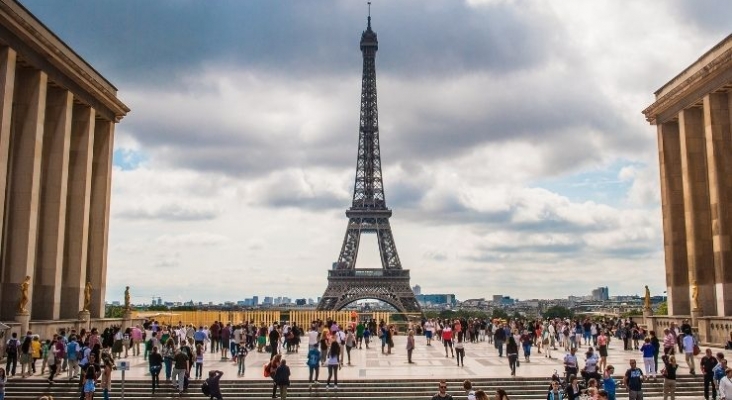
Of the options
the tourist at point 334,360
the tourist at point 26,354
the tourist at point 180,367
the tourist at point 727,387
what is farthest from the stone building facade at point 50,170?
the tourist at point 727,387

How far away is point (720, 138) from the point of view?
4681 cm

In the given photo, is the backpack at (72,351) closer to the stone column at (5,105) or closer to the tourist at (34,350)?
the tourist at (34,350)

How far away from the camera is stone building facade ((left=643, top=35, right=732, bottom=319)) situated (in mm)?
46250

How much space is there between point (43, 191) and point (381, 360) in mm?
24160

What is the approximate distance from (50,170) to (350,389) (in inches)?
1101

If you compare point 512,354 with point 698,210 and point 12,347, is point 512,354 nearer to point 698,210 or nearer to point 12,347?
point 12,347

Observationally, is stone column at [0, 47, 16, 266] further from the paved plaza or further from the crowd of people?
the paved plaza

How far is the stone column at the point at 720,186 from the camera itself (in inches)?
1815

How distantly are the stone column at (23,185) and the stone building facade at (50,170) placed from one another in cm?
5

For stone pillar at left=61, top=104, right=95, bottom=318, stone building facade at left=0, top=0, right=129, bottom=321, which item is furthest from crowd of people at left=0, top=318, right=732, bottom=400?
stone pillar at left=61, top=104, right=95, bottom=318

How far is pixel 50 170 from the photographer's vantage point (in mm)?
47031

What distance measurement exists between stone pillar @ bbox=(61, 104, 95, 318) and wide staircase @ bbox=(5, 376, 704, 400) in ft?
72.4

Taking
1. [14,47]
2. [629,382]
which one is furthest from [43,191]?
[629,382]

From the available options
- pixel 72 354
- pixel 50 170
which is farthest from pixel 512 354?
pixel 50 170
